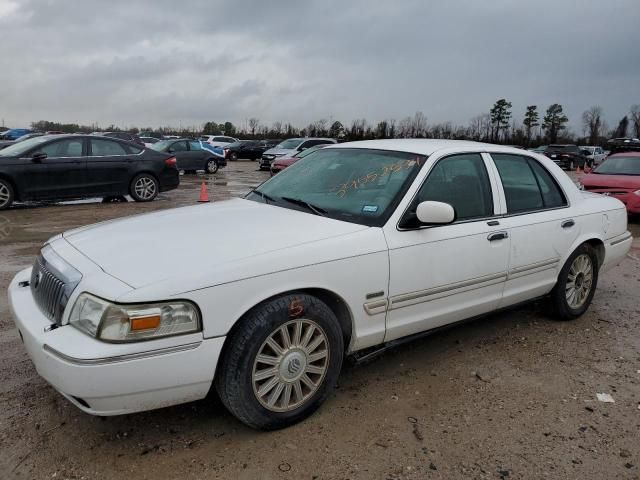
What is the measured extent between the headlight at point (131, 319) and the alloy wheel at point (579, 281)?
3.49 metres

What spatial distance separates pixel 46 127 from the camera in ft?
259

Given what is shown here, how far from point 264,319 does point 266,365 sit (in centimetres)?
28

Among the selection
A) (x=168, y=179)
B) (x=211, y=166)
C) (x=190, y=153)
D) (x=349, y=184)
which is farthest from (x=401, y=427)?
(x=211, y=166)

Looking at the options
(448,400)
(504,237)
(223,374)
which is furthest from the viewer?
(504,237)

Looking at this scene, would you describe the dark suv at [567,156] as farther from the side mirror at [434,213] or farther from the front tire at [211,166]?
the side mirror at [434,213]

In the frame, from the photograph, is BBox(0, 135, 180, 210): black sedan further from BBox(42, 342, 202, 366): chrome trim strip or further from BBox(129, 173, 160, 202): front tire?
BBox(42, 342, 202, 366): chrome trim strip

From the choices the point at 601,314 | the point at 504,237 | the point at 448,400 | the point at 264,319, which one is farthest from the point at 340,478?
the point at 601,314

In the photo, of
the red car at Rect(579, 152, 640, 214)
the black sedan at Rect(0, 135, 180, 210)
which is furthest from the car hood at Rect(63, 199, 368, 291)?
the red car at Rect(579, 152, 640, 214)

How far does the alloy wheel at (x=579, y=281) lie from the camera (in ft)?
15.3

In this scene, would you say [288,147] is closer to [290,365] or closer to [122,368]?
[290,365]

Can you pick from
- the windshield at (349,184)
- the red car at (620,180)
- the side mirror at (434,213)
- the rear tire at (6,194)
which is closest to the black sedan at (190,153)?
the rear tire at (6,194)

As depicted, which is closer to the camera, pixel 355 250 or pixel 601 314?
pixel 355 250

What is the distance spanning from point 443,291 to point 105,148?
9795mm

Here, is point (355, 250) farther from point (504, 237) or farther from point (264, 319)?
point (504, 237)
